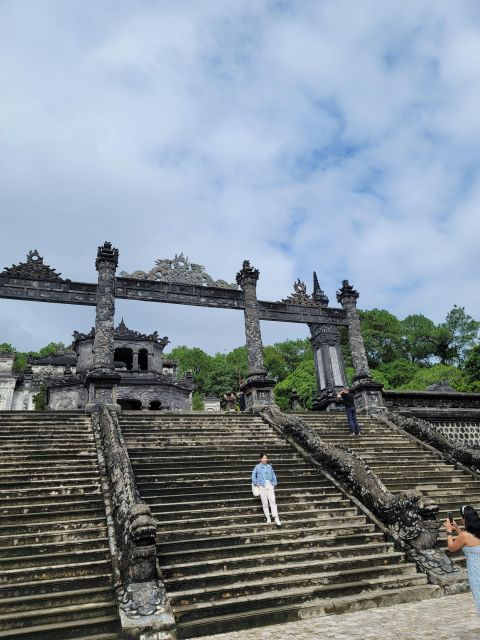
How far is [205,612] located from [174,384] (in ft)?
77.3

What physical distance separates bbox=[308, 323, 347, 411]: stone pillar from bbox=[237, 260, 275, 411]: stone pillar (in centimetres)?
362

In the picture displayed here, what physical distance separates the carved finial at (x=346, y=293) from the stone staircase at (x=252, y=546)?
11.0 meters

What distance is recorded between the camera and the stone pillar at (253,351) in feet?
53.1

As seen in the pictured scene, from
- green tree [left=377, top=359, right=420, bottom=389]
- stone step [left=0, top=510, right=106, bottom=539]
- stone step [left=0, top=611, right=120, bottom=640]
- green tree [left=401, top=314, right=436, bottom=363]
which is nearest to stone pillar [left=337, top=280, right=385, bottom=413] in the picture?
stone step [left=0, top=510, right=106, bottom=539]

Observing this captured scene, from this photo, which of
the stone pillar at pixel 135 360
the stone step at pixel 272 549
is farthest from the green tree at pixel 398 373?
the stone step at pixel 272 549

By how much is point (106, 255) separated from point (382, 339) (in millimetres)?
35241

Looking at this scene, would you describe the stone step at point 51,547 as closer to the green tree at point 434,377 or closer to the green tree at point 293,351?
the green tree at point 434,377

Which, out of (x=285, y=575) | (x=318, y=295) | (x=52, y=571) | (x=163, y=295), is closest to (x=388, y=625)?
(x=285, y=575)

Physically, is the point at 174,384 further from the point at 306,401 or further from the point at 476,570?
the point at 476,570

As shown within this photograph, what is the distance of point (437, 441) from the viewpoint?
13.0 metres

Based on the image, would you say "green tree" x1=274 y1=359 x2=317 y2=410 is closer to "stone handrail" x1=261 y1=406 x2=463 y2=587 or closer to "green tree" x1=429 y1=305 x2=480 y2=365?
"green tree" x1=429 y1=305 x2=480 y2=365

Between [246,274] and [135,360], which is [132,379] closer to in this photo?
[135,360]

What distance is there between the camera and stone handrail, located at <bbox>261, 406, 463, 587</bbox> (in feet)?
23.3

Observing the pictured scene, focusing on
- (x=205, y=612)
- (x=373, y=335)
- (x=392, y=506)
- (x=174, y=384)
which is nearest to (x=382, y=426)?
(x=392, y=506)
